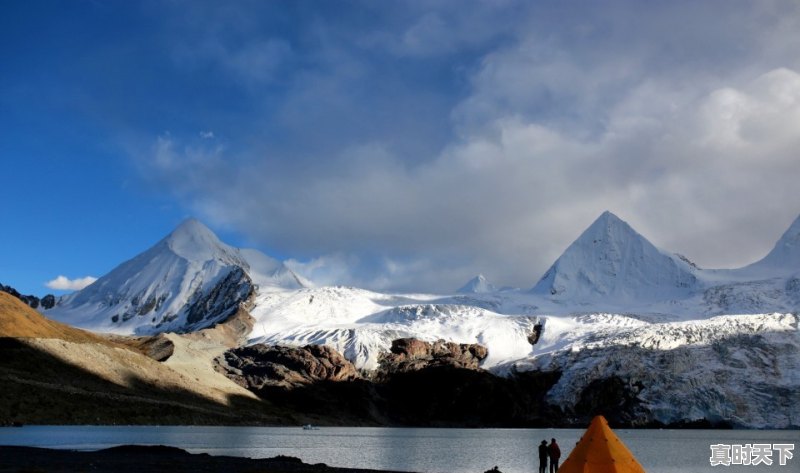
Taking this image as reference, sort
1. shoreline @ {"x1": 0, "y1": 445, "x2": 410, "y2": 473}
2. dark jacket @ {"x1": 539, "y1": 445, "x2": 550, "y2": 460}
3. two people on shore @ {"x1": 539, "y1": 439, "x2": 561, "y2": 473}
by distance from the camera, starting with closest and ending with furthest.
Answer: shoreline @ {"x1": 0, "y1": 445, "x2": 410, "y2": 473}
two people on shore @ {"x1": 539, "y1": 439, "x2": 561, "y2": 473}
dark jacket @ {"x1": 539, "y1": 445, "x2": 550, "y2": 460}

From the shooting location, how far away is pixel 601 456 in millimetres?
34438

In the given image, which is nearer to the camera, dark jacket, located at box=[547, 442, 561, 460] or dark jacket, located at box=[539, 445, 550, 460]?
dark jacket, located at box=[547, 442, 561, 460]

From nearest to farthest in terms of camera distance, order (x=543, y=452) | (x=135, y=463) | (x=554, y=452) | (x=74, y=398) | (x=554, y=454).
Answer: (x=554, y=454) < (x=554, y=452) < (x=543, y=452) < (x=135, y=463) < (x=74, y=398)

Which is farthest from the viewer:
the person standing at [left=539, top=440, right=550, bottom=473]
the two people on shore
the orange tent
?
the person standing at [left=539, top=440, right=550, bottom=473]

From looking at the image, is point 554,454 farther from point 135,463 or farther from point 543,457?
point 135,463

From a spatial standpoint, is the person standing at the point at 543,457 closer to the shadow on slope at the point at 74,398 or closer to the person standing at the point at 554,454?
the person standing at the point at 554,454

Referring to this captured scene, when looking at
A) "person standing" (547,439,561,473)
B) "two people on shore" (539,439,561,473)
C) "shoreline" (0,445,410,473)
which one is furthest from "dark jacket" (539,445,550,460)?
"shoreline" (0,445,410,473)

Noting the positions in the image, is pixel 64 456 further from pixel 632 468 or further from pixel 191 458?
pixel 632 468

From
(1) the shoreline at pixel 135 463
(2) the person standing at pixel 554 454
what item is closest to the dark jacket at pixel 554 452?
(2) the person standing at pixel 554 454

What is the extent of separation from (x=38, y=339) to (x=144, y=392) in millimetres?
28368

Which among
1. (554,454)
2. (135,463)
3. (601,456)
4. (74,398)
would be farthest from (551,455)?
(74,398)

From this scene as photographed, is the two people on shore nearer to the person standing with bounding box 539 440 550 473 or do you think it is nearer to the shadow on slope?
the person standing with bounding box 539 440 550 473

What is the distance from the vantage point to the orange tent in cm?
3422

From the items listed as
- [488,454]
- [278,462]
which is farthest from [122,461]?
[488,454]
